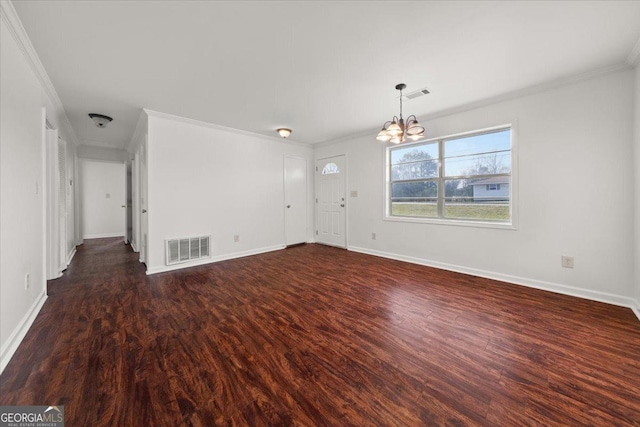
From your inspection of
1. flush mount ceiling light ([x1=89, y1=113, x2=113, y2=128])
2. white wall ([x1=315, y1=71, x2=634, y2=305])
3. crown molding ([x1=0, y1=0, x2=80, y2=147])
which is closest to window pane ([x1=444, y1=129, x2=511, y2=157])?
white wall ([x1=315, y1=71, x2=634, y2=305])

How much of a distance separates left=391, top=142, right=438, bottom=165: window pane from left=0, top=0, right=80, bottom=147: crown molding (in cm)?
457

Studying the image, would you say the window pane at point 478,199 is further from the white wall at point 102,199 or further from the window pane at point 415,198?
the white wall at point 102,199

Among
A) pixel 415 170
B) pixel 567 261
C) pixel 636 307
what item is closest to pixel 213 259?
pixel 415 170

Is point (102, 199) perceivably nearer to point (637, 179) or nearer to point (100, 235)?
point (100, 235)

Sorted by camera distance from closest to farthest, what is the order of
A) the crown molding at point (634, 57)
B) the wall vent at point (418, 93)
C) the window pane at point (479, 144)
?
the crown molding at point (634, 57) < the wall vent at point (418, 93) < the window pane at point (479, 144)

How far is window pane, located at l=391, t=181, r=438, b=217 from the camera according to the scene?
4.09 metres

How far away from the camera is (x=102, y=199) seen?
712 cm

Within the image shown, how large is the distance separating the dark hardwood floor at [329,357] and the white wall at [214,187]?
1.25 metres

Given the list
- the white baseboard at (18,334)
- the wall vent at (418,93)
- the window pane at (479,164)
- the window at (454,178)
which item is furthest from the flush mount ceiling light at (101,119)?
the window pane at (479,164)

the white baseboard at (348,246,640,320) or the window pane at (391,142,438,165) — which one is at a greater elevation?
the window pane at (391,142,438,165)

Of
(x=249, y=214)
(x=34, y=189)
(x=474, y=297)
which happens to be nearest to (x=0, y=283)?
(x=34, y=189)

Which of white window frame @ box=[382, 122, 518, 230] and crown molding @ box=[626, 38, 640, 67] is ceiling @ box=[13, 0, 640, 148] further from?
white window frame @ box=[382, 122, 518, 230]

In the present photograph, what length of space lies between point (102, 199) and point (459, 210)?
9176 mm

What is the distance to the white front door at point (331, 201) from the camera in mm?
5367
